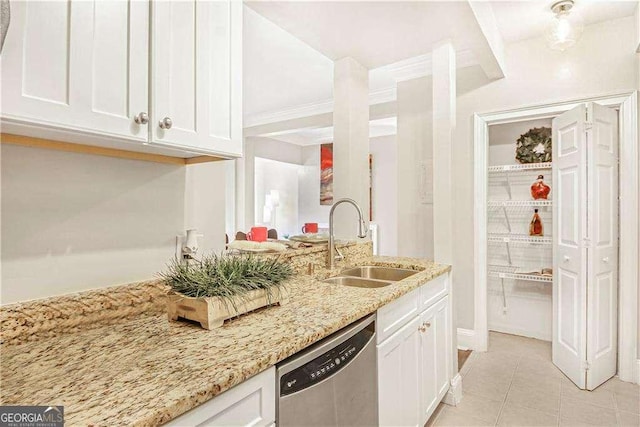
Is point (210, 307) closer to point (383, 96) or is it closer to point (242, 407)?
point (242, 407)

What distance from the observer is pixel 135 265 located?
1.32 metres

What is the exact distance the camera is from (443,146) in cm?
248

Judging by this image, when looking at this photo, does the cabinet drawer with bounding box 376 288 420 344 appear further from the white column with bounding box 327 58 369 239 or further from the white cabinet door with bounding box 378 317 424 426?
the white column with bounding box 327 58 369 239

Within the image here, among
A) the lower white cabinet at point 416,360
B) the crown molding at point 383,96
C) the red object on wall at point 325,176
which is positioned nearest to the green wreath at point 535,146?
the crown molding at point 383,96

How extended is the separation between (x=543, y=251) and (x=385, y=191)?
316 centimetres

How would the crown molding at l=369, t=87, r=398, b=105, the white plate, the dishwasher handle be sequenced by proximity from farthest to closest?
the crown molding at l=369, t=87, r=398, b=105 < the white plate < the dishwasher handle

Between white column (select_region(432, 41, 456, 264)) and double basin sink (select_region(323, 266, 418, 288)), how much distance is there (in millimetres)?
345

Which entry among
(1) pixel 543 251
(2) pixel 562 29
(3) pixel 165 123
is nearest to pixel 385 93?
(2) pixel 562 29

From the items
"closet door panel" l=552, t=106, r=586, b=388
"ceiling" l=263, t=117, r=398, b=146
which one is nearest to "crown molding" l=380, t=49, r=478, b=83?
"closet door panel" l=552, t=106, r=586, b=388

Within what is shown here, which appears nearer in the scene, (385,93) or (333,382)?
(333,382)

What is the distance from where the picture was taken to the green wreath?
3479 millimetres

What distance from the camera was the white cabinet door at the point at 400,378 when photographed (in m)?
1.50

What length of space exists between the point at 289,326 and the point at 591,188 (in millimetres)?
2551

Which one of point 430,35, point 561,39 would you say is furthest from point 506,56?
point 430,35
